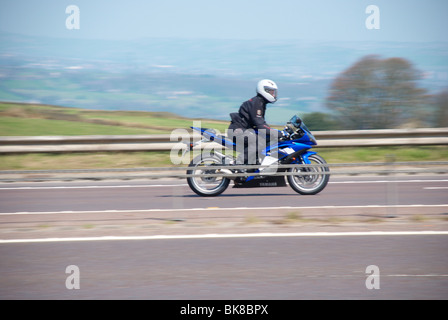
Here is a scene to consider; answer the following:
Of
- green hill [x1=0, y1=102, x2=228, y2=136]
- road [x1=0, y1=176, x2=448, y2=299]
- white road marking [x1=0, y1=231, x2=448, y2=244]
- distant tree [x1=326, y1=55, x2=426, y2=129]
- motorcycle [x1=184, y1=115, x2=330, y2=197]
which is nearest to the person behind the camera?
road [x1=0, y1=176, x2=448, y2=299]

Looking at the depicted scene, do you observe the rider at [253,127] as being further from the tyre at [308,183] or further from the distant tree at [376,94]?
the distant tree at [376,94]

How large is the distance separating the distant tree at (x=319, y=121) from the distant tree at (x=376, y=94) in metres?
0.46

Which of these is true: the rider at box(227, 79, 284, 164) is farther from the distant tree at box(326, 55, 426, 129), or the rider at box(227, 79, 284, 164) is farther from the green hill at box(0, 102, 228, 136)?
the green hill at box(0, 102, 228, 136)

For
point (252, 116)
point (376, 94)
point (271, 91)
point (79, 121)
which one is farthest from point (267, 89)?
point (79, 121)

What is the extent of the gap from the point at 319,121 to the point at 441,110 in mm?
4006

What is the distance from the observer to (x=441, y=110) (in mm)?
17484

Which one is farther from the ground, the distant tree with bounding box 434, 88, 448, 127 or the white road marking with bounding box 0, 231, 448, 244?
the distant tree with bounding box 434, 88, 448, 127

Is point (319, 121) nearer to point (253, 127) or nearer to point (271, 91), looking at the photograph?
point (271, 91)

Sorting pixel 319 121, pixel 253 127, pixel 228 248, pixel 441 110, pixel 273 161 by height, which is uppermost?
pixel 441 110

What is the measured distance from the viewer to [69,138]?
1496cm

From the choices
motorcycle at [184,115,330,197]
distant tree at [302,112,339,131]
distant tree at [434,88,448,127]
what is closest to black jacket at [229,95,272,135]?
motorcycle at [184,115,330,197]

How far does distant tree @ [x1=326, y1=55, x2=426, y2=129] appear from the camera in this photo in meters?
17.6

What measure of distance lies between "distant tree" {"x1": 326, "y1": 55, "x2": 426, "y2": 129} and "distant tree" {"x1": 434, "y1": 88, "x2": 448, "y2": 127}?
0.55m
